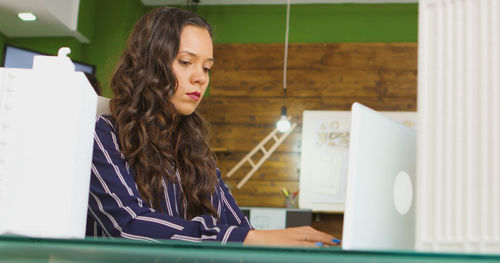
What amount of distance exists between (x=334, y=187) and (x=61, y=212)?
15.5 feet

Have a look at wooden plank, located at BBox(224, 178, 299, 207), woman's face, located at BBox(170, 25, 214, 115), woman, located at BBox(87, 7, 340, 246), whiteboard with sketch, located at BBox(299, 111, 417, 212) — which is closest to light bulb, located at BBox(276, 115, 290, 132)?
whiteboard with sketch, located at BBox(299, 111, 417, 212)

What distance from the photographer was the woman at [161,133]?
3.57 feet

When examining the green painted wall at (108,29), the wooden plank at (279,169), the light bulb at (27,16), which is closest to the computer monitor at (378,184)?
the light bulb at (27,16)

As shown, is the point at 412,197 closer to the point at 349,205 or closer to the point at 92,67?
the point at 349,205

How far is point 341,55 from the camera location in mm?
5367

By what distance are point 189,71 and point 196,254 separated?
3.03ft

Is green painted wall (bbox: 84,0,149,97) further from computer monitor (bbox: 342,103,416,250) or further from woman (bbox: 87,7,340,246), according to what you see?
computer monitor (bbox: 342,103,416,250)

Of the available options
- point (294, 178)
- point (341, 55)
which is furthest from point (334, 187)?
point (341, 55)

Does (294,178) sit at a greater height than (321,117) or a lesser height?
lesser

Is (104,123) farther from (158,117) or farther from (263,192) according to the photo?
(263,192)

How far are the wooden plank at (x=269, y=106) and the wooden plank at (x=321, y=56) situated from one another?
0.32 meters

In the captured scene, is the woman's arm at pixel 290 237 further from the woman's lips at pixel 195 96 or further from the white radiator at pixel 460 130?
the woman's lips at pixel 195 96

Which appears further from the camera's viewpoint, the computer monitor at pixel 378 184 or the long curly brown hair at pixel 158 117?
the long curly brown hair at pixel 158 117

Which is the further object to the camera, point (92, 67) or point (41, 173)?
point (92, 67)
